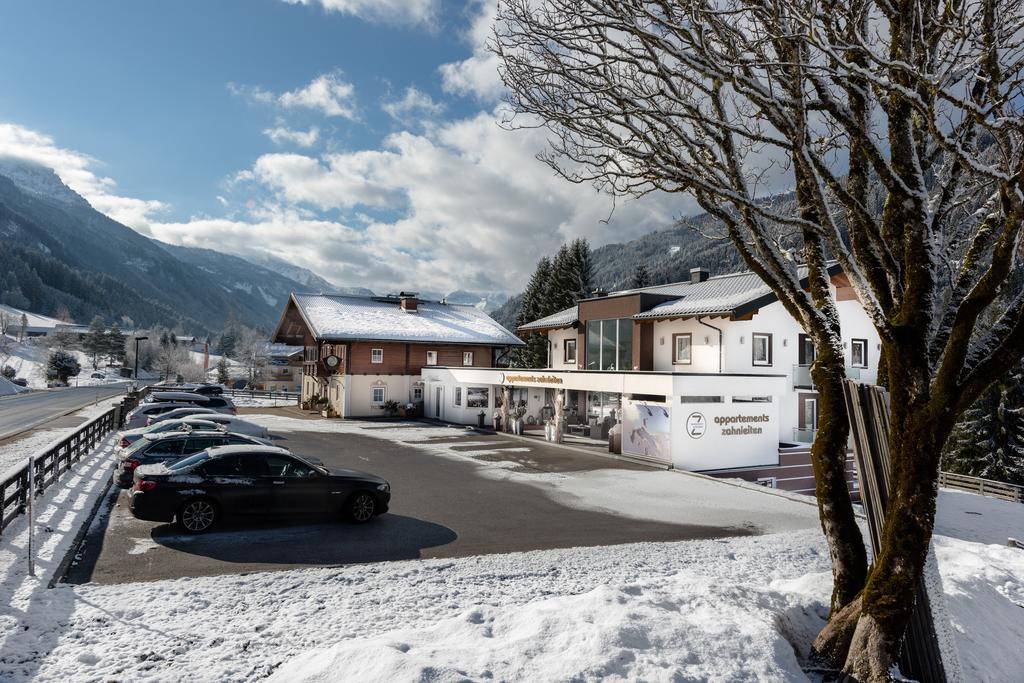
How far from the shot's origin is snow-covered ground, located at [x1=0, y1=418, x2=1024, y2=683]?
588 cm

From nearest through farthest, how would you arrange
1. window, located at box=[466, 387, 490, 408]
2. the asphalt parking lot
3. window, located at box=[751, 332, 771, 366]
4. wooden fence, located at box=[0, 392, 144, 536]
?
1. the asphalt parking lot
2. wooden fence, located at box=[0, 392, 144, 536]
3. window, located at box=[751, 332, 771, 366]
4. window, located at box=[466, 387, 490, 408]

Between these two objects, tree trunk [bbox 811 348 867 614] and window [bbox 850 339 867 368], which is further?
window [bbox 850 339 867 368]

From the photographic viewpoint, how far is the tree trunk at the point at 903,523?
582cm

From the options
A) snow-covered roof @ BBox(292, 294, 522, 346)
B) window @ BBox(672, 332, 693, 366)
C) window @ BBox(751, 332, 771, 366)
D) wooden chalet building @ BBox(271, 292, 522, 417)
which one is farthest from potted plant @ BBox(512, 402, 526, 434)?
snow-covered roof @ BBox(292, 294, 522, 346)

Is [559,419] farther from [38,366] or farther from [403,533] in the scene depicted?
[38,366]

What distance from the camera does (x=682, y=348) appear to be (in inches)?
1071

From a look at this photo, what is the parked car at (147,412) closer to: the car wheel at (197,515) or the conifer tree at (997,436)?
the car wheel at (197,515)

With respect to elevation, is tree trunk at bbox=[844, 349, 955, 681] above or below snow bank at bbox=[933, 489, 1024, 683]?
above

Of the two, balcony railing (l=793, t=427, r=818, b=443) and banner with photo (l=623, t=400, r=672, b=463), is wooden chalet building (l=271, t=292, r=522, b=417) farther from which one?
balcony railing (l=793, t=427, r=818, b=443)

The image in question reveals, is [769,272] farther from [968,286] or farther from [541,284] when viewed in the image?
[541,284]

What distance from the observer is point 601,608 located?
7039 mm

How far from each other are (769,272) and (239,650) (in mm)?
7547

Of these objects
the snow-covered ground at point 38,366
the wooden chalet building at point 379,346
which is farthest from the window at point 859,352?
the snow-covered ground at point 38,366

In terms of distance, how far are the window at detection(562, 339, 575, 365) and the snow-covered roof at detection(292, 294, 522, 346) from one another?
8255 millimetres
